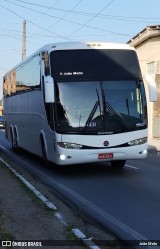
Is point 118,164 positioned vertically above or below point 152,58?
below

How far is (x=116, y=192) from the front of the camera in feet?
32.0

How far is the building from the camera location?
2775 centimetres

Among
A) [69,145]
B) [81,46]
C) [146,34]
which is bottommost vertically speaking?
[69,145]

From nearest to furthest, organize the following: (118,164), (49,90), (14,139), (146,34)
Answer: (49,90), (118,164), (14,139), (146,34)

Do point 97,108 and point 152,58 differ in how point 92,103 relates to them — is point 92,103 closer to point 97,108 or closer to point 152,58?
point 97,108

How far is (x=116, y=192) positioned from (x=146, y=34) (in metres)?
20.1

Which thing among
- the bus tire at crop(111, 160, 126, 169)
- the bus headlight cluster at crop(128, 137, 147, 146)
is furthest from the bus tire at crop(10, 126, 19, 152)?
the bus headlight cluster at crop(128, 137, 147, 146)

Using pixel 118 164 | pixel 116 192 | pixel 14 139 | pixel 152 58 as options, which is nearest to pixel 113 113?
pixel 118 164

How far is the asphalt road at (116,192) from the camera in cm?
703

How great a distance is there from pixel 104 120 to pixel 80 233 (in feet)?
18.7

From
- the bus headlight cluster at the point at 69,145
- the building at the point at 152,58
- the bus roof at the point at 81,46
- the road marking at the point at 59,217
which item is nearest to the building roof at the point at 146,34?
the building at the point at 152,58

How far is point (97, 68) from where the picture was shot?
1218 cm

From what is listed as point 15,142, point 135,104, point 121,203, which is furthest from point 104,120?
point 15,142

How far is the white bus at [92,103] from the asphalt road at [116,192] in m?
0.61
